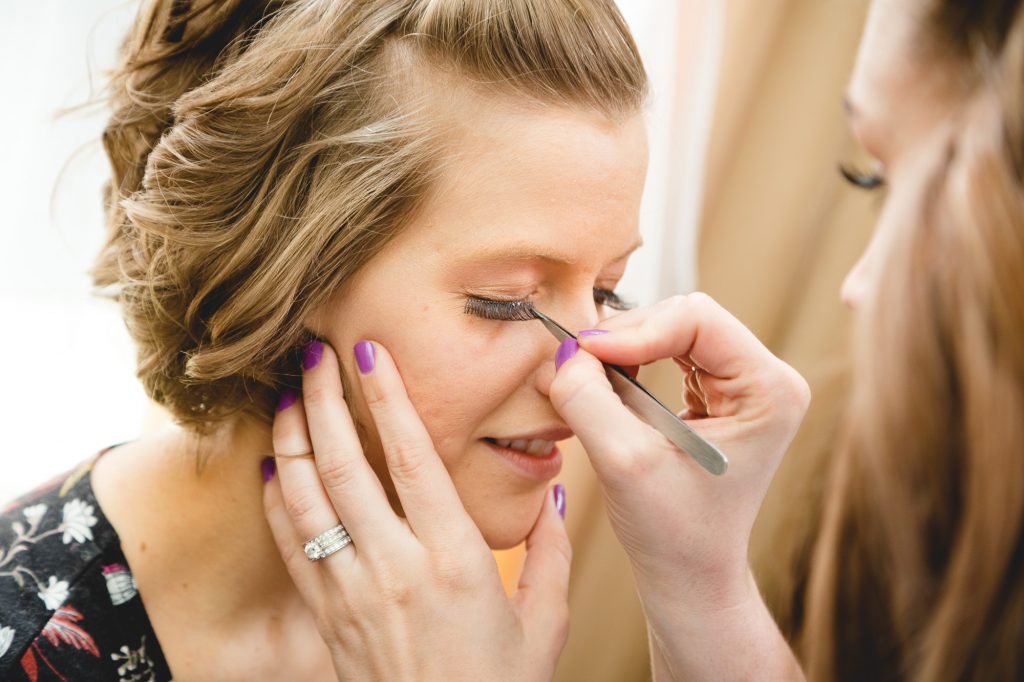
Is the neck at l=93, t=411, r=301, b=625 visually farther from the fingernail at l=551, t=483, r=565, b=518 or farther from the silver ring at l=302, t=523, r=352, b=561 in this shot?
the fingernail at l=551, t=483, r=565, b=518

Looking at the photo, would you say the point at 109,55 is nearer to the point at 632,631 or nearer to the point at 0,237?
the point at 0,237

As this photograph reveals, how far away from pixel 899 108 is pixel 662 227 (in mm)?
703

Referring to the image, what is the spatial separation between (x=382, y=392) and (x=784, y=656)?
57 centimetres

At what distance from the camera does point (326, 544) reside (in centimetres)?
91

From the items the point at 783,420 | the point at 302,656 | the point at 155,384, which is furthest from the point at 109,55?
the point at 783,420

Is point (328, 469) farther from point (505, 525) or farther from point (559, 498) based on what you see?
point (559, 498)

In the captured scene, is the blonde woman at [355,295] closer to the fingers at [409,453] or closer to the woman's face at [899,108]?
the fingers at [409,453]

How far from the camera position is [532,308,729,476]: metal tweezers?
2.29 feet

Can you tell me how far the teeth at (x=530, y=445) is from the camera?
964mm

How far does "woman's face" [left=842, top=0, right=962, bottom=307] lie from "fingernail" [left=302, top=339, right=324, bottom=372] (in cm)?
60

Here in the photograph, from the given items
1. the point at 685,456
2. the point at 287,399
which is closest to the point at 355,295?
the point at 287,399

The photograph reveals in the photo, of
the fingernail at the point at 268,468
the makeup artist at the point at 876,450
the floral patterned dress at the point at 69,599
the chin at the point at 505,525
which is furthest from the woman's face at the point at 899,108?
the floral patterned dress at the point at 69,599

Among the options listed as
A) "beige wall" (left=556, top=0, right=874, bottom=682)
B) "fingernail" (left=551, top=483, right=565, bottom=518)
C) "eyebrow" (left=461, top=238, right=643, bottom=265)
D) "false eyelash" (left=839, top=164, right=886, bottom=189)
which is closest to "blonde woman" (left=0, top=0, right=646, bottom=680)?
"eyebrow" (left=461, top=238, right=643, bottom=265)

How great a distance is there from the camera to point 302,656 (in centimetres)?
110
